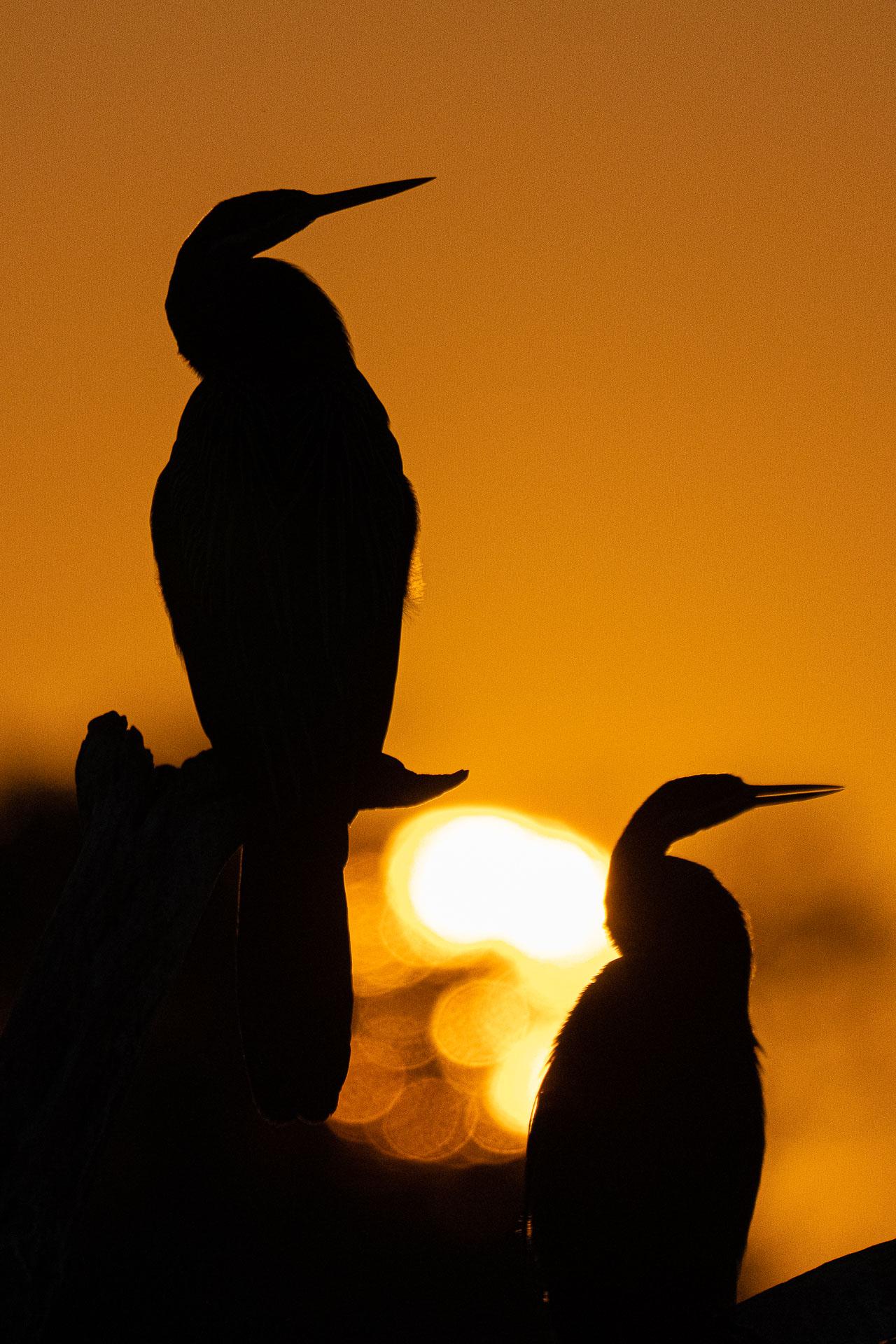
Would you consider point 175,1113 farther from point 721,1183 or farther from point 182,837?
point 182,837

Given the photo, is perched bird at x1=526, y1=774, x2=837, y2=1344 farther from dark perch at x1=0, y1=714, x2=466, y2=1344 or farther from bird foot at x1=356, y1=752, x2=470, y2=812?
dark perch at x1=0, y1=714, x2=466, y2=1344

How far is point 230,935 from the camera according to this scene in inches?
789

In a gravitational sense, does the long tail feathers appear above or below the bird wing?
below

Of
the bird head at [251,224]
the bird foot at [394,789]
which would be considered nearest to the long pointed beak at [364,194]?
the bird head at [251,224]

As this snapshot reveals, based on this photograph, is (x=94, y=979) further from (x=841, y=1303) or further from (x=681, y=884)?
(x=681, y=884)

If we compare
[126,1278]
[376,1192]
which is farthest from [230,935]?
[126,1278]

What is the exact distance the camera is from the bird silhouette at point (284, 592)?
4.44 metres

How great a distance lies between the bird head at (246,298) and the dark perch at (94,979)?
1527 mm

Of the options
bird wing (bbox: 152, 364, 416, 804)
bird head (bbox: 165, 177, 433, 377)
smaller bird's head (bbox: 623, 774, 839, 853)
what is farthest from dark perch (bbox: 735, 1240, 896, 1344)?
bird head (bbox: 165, 177, 433, 377)

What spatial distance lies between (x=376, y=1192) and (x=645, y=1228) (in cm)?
1276

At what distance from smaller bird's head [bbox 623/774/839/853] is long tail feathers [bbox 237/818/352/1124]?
171cm

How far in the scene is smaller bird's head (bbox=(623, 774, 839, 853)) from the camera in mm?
5965

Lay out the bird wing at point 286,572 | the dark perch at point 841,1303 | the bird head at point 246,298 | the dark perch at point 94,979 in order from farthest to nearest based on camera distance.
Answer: the bird head at point 246,298 < the bird wing at point 286,572 < the dark perch at point 841,1303 < the dark perch at point 94,979

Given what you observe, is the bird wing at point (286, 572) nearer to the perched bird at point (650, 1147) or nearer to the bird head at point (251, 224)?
the bird head at point (251, 224)
